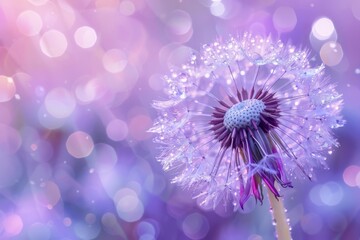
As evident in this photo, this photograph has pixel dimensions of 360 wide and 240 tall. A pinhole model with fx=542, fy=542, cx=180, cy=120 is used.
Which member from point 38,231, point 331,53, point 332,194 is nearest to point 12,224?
point 38,231

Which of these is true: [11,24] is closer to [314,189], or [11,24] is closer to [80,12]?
[80,12]

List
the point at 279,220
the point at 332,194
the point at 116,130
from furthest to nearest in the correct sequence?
the point at 116,130, the point at 332,194, the point at 279,220

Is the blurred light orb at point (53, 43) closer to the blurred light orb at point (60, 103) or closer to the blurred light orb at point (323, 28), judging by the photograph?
the blurred light orb at point (60, 103)

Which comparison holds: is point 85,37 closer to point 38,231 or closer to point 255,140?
point 38,231

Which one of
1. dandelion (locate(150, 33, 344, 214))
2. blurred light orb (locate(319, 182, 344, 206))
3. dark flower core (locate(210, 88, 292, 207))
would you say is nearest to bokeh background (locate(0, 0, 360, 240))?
blurred light orb (locate(319, 182, 344, 206))

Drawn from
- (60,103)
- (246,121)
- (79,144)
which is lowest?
(246,121)

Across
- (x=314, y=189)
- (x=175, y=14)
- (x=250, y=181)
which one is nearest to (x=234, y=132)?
(x=250, y=181)

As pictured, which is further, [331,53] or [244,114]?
[331,53]
